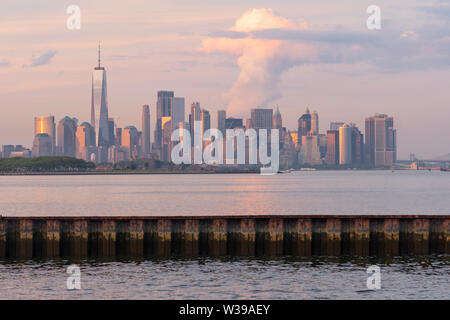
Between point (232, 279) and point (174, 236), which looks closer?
point (232, 279)

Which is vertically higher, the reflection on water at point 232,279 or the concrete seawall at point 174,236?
the concrete seawall at point 174,236

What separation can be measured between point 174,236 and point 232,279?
7.30 m

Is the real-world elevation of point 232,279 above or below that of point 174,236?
below

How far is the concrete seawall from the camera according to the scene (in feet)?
149

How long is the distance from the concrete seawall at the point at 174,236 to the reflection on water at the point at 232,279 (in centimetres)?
115

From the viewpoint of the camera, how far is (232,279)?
39.4m

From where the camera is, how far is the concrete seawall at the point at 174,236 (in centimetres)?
4544

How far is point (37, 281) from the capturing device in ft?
128

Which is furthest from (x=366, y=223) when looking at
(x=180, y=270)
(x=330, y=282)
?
(x=180, y=270)

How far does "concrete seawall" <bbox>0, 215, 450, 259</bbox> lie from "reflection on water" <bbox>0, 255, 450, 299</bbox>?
3.79 feet

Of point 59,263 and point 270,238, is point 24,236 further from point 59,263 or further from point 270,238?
point 270,238

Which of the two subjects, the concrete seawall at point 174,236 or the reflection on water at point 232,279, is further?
the concrete seawall at point 174,236
